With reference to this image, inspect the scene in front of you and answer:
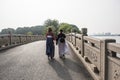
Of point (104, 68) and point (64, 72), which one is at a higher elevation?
point (104, 68)

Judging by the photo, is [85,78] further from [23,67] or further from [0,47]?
[0,47]

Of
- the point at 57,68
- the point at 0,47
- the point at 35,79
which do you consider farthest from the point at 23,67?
the point at 0,47

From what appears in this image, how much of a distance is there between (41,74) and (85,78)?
71.4 inches

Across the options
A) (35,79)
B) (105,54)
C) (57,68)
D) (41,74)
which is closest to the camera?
(105,54)

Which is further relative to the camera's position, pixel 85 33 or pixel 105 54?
pixel 85 33

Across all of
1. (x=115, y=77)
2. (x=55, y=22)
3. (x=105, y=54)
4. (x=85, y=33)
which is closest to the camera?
(x=115, y=77)

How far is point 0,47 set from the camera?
64.7ft

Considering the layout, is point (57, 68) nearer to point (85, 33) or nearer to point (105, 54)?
point (85, 33)

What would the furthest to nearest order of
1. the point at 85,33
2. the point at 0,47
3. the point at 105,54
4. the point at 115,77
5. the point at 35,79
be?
the point at 0,47 < the point at 85,33 < the point at 35,79 < the point at 105,54 < the point at 115,77

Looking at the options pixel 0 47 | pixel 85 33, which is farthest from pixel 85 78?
pixel 0 47

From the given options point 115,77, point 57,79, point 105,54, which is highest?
point 105,54

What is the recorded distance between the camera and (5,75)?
363 inches

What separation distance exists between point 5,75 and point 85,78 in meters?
3.21

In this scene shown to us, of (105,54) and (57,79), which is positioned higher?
(105,54)
